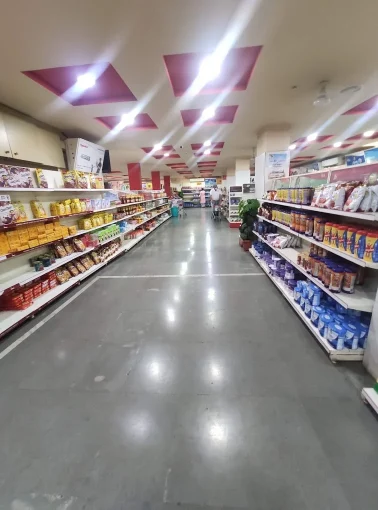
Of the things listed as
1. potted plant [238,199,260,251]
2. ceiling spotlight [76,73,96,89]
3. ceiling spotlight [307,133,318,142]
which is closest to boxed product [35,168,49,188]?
ceiling spotlight [76,73,96,89]

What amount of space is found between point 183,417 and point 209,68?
3586 mm

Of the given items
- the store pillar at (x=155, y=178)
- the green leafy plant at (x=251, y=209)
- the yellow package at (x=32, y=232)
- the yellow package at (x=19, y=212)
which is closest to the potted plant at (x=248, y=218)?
the green leafy plant at (x=251, y=209)

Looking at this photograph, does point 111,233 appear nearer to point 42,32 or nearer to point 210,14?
point 42,32

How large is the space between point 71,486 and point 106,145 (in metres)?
7.07

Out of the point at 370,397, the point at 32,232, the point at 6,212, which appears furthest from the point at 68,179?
the point at 370,397

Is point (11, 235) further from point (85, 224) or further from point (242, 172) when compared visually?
point (242, 172)

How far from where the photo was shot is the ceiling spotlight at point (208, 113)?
4090mm

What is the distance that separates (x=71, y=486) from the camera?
1.28 m

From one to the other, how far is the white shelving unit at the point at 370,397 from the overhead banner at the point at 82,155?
17.9ft

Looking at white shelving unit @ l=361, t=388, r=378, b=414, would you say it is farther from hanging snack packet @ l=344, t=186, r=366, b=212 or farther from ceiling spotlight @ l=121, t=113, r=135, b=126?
ceiling spotlight @ l=121, t=113, r=135, b=126

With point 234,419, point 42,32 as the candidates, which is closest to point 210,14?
point 42,32

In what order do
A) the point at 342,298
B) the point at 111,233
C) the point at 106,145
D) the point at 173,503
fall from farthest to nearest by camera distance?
the point at 106,145 < the point at 111,233 < the point at 342,298 < the point at 173,503

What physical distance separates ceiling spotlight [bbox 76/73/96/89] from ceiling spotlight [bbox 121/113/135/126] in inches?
46.0

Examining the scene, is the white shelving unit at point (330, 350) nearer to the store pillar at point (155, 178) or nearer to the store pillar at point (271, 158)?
the store pillar at point (271, 158)
